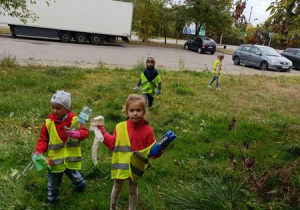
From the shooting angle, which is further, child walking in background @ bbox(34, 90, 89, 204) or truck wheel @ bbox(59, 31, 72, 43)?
truck wheel @ bbox(59, 31, 72, 43)

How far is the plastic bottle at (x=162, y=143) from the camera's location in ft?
8.65

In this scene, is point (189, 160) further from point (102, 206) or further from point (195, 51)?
point (195, 51)

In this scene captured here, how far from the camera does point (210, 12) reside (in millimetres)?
33969

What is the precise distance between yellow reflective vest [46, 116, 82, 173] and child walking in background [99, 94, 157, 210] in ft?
1.57

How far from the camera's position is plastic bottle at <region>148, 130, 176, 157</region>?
2.64 metres

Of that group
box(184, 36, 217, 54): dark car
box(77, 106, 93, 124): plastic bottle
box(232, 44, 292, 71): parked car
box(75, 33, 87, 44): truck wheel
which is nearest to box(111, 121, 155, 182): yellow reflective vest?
box(77, 106, 93, 124): plastic bottle

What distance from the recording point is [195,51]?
99.5ft

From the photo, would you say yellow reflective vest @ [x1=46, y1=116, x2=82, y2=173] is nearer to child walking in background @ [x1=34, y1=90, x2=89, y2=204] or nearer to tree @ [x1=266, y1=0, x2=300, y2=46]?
child walking in background @ [x1=34, y1=90, x2=89, y2=204]

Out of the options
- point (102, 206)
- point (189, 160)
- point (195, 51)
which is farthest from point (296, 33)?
point (195, 51)

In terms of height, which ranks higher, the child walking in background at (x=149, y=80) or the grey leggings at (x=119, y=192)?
the child walking in background at (x=149, y=80)

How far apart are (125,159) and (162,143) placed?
1.68ft

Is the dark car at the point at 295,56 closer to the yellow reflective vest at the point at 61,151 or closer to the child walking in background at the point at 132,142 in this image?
the child walking in background at the point at 132,142

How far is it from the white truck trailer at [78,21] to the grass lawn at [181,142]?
1419 centimetres

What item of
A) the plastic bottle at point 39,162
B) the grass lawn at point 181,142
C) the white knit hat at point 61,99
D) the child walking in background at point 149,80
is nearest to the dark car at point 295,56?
the grass lawn at point 181,142
